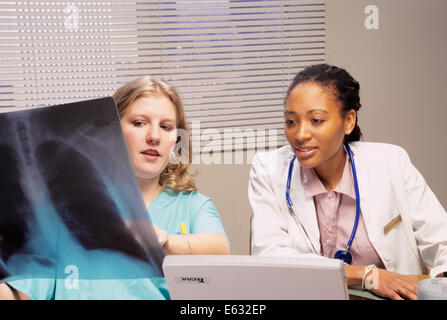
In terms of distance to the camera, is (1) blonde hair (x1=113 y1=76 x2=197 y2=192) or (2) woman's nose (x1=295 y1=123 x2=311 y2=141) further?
(2) woman's nose (x1=295 y1=123 x2=311 y2=141)

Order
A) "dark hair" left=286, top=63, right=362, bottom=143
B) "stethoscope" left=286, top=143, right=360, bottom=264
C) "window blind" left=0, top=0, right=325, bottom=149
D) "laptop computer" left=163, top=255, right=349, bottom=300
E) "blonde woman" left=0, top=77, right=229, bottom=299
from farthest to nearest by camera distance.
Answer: "window blind" left=0, top=0, right=325, bottom=149 < "dark hair" left=286, top=63, right=362, bottom=143 < "stethoscope" left=286, top=143, right=360, bottom=264 < "blonde woman" left=0, top=77, right=229, bottom=299 < "laptop computer" left=163, top=255, right=349, bottom=300

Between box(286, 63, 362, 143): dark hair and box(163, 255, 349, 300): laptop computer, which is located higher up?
box(286, 63, 362, 143): dark hair

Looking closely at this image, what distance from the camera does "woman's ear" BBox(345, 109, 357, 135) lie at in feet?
5.66

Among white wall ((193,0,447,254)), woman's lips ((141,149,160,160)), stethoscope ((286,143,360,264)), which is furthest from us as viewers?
white wall ((193,0,447,254))

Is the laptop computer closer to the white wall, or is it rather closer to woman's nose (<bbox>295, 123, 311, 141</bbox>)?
woman's nose (<bbox>295, 123, 311, 141</bbox>)

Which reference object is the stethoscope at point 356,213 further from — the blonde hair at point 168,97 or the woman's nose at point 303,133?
the blonde hair at point 168,97

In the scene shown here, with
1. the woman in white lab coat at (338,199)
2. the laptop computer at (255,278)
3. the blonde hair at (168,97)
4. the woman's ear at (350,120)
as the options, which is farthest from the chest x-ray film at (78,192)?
the woman's ear at (350,120)

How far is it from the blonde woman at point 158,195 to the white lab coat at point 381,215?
37cm

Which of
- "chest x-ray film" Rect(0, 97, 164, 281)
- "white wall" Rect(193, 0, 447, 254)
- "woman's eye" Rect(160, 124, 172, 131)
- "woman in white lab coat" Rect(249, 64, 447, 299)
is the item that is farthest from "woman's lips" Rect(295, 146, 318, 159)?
"white wall" Rect(193, 0, 447, 254)

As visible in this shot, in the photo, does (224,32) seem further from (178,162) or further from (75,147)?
(75,147)

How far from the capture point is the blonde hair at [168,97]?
4.25ft

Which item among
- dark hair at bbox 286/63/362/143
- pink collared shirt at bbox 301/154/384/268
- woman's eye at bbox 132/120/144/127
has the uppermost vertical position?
dark hair at bbox 286/63/362/143

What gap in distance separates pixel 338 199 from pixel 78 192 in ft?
3.75
